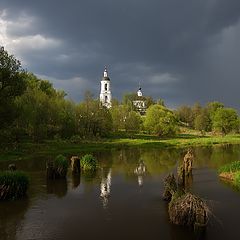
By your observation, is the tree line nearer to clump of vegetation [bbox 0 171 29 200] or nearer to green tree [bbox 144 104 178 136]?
green tree [bbox 144 104 178 136]

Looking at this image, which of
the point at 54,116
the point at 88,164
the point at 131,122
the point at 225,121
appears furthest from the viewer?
the point at 225,121

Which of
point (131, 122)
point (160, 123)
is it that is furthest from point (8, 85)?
point (131, 122)

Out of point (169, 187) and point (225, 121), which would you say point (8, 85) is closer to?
point (169, 187)

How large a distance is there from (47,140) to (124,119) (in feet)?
182

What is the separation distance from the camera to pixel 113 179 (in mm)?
41625

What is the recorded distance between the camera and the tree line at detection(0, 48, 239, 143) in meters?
61.4

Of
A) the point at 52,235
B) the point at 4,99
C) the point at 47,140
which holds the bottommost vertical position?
the point at 52,235

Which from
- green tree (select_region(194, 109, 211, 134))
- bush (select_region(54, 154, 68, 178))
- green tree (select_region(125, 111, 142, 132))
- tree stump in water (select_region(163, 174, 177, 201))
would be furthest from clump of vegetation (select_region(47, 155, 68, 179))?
green tree (select_region(194, 109, 211, 134))

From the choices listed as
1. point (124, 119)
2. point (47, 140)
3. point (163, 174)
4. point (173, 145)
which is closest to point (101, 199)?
point (163, 174)

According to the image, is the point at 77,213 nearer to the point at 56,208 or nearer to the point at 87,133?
the point at 56,208

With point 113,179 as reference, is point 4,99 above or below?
above

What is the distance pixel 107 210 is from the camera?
27250mm

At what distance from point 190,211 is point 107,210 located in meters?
6.98

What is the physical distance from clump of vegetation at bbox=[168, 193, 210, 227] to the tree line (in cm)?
4122
